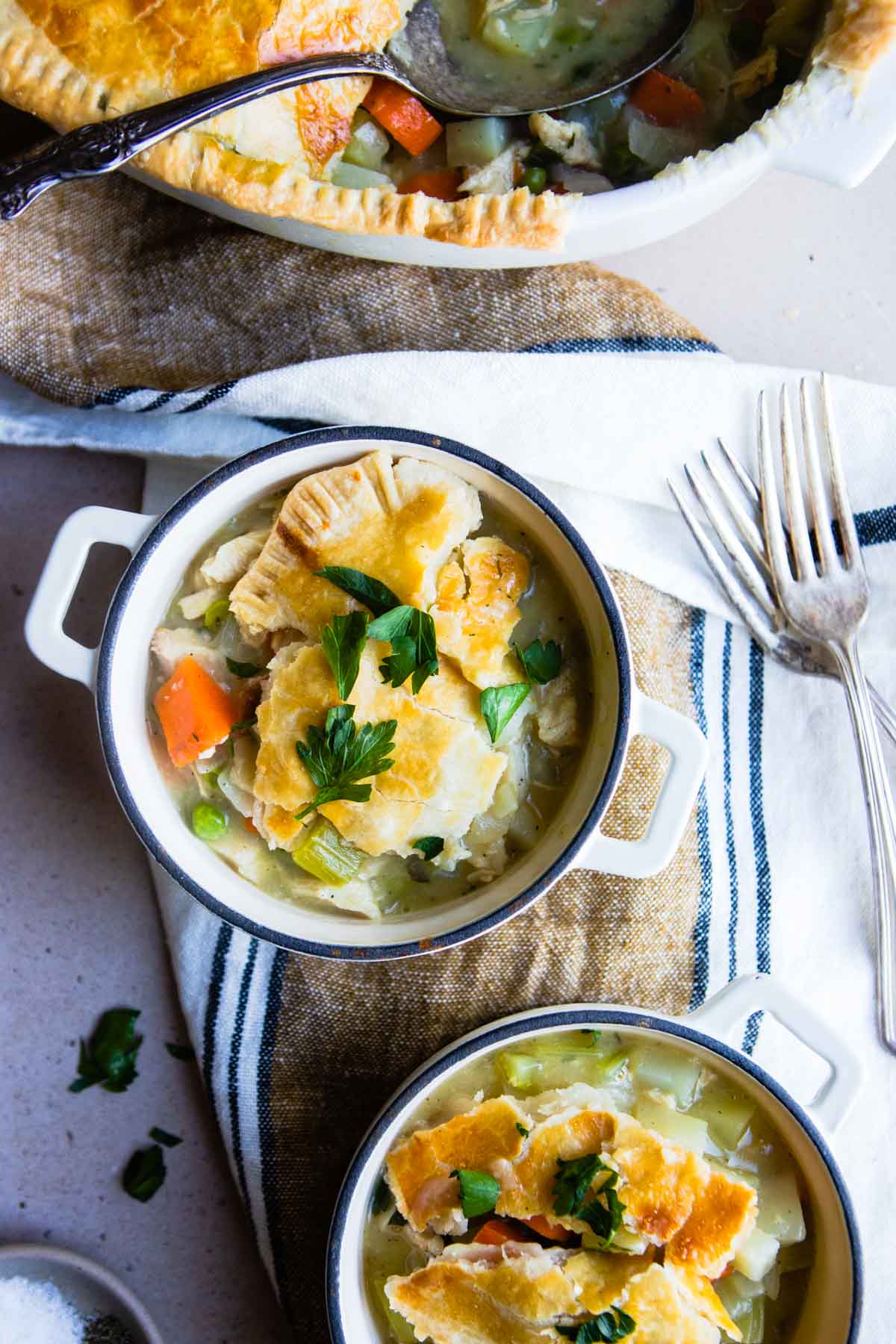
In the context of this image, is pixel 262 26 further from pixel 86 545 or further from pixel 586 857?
pixel 586 857

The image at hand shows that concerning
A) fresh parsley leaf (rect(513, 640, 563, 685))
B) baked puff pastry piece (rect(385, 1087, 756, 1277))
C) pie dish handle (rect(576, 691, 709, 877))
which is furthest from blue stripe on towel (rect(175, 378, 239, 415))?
baked puff pastry piece (rect(385, 1087, 756, 1277))

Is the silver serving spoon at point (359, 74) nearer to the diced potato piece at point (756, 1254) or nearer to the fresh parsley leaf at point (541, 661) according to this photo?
the fresh parsley leaf at point (541, 661)

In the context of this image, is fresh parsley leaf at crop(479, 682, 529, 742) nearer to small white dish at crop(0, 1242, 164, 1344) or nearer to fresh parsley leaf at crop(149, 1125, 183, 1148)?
fresh parsley leaf at crop(149, 1125, 183, 1148)

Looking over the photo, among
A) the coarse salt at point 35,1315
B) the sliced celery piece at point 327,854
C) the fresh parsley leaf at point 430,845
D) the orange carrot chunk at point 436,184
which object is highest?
the orange carrot chunk at point 436,184

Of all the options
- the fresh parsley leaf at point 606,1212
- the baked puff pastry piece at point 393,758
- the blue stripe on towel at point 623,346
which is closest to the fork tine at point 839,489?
the blue stripe on towel at point 623,346

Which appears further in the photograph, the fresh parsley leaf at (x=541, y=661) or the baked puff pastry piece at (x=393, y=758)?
the fresh parsley leaf at (x=541, y=661)

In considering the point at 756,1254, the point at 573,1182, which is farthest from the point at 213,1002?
the point at 756,1254

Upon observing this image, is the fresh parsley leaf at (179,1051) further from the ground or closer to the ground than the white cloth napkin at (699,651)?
closer to the ground
